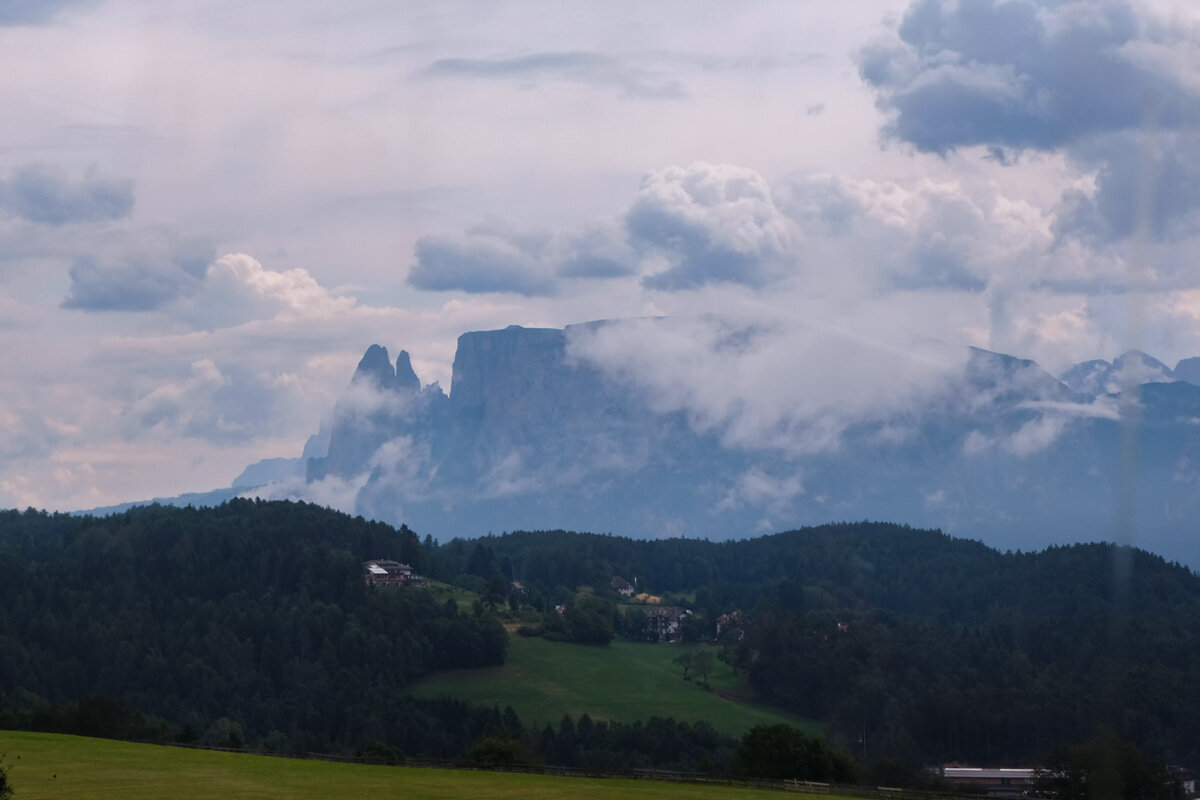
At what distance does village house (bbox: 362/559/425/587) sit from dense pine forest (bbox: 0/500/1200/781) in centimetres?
577

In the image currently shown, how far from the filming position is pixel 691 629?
192750 millimetres

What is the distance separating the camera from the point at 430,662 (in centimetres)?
15288

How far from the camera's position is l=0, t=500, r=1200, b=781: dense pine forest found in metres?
121

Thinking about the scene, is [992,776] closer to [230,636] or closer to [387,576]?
[230,636]

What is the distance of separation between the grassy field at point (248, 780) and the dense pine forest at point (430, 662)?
2457 centimetres

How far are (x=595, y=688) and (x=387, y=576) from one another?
55786mm

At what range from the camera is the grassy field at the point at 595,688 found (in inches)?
5271

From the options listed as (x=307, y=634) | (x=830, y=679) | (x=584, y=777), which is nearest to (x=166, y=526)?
(x=307, y=634)

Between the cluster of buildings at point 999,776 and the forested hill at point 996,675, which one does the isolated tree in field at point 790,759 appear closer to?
the cluster of buildings at point 999,776

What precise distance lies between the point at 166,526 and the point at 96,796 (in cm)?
15161

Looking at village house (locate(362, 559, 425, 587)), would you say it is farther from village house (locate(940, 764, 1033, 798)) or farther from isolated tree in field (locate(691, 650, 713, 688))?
village house (locate(940, 764, 1033, 798))

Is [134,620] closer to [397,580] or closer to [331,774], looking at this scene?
[397,580]

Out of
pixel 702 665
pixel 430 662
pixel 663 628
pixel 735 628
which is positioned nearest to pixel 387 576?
pixel 663 628

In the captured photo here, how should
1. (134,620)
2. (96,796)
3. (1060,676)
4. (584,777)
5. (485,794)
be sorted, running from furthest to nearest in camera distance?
1. (134,620)
2. (1060,676)
3. (584,777)
4. (485,794)
5. (96,796)
